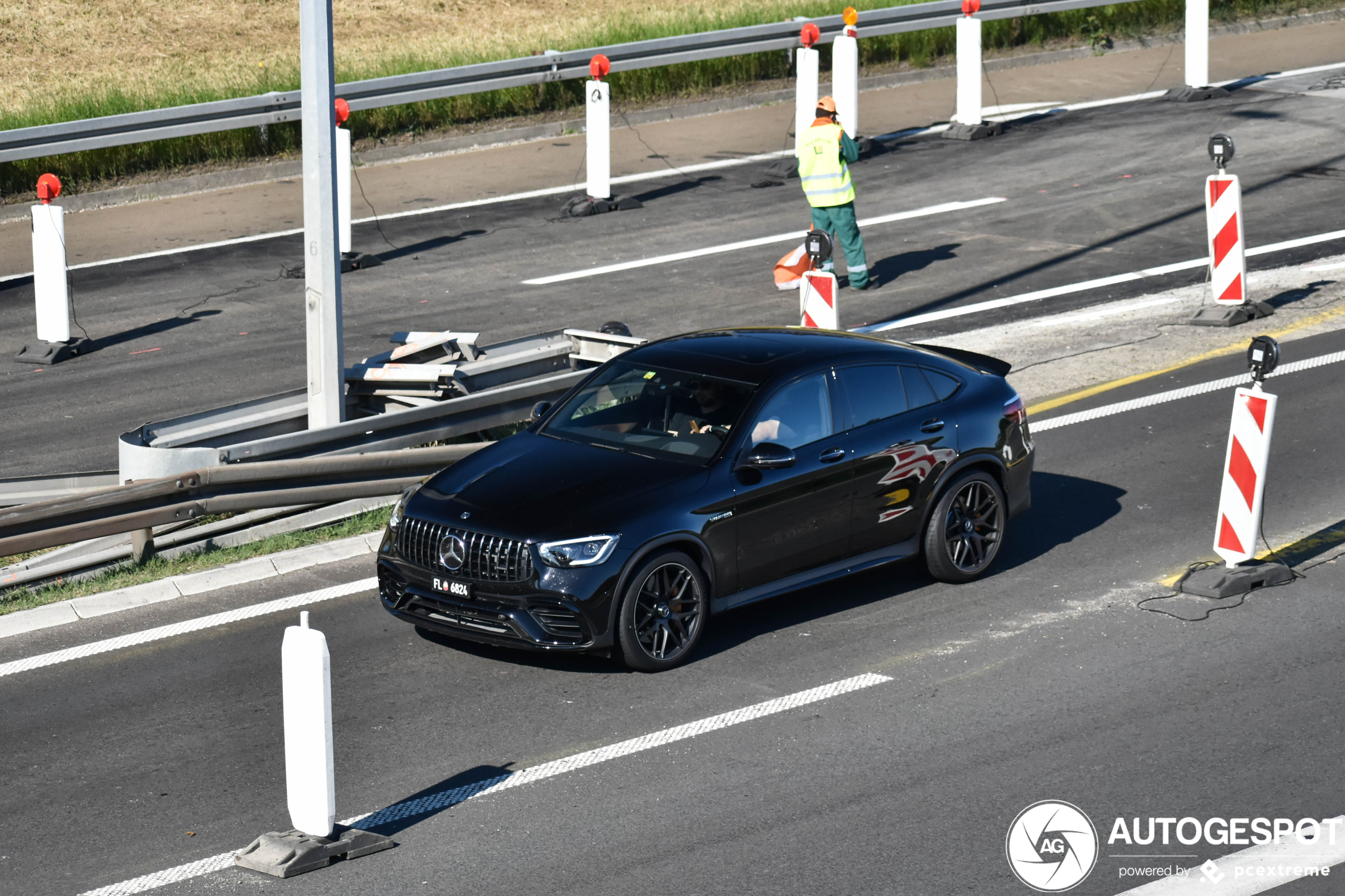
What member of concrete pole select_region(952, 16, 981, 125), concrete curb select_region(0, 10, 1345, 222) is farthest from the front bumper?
concrete pole select_region(952, 16, 981, 125)

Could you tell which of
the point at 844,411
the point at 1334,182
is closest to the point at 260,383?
the point at 844,411

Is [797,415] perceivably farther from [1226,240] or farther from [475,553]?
[1226,240]

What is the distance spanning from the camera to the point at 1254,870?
6.61 m

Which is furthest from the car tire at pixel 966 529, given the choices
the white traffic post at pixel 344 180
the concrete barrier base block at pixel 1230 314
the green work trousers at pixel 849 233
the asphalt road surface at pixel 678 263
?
the white traffic post at pixel 344 180

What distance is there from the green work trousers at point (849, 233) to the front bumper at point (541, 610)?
9.15 metres

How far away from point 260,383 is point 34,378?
212cm

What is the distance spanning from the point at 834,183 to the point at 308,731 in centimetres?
1134

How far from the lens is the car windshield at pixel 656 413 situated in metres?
9.20

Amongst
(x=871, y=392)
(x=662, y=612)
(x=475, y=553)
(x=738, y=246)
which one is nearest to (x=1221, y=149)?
(x=738, y=246)

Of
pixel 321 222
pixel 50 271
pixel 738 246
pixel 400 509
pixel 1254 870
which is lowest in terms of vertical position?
pixel 1254 870

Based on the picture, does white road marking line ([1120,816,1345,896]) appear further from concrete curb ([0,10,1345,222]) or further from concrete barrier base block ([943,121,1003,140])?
concrete barrier base block ([943,121,1003,140])

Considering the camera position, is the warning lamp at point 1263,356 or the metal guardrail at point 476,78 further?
the metal guardrail at point 476,78

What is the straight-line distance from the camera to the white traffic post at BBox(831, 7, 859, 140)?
22.2m

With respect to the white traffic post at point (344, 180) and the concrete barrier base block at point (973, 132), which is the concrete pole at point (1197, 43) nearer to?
the concrete barrier base block at point (973, 132)
